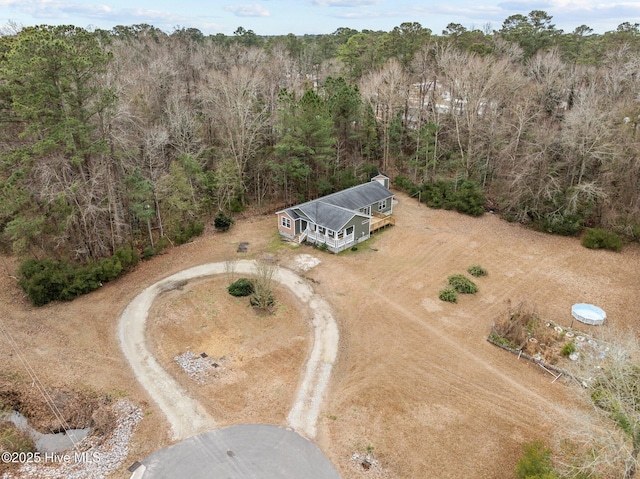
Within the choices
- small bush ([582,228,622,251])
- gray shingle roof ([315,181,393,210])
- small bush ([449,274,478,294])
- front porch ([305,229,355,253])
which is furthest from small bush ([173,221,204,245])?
small bush ([582,228,622,251])

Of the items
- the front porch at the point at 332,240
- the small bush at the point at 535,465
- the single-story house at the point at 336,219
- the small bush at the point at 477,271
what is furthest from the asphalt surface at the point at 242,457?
the small bush at the point at 477,271

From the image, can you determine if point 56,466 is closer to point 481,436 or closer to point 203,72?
point 481,436

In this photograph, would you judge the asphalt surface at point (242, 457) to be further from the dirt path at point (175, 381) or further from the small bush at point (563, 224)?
the small bush at point (563, 224)

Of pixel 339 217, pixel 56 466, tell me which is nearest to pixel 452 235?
pixel 339 217

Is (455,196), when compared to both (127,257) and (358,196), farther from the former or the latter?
(127,257)

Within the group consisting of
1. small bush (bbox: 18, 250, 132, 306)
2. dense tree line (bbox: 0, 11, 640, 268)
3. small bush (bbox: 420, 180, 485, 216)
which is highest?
dense tree line (bbox: 0, 11, 640, 268)

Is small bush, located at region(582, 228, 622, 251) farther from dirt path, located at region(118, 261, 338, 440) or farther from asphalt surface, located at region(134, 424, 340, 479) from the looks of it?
asphalt surface, located at region(134, 424, 340, 479)
